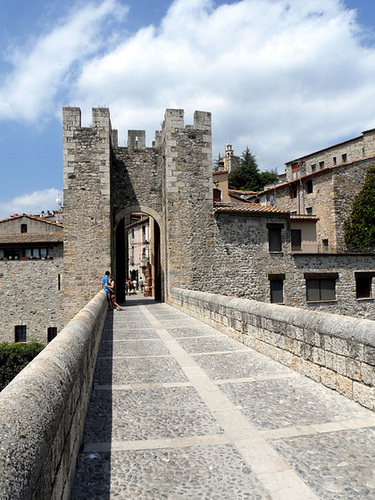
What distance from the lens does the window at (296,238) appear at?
25984 mm

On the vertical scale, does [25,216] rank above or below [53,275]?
above

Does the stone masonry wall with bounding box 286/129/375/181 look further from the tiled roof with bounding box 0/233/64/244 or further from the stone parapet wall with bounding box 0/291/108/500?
the stone parapet wall with bounding box 0/291/108/500

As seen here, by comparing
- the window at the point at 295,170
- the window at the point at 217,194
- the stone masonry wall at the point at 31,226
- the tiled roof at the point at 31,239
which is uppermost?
the window at the point at 295,170

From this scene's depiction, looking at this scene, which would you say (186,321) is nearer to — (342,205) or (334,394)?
(334,394)

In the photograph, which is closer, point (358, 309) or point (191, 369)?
point (191, 369)

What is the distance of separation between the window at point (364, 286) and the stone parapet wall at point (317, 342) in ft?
51.7

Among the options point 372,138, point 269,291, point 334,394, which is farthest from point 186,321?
point 372,138

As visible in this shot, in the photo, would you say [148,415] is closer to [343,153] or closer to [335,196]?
[335,196]

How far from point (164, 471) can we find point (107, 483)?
426mm

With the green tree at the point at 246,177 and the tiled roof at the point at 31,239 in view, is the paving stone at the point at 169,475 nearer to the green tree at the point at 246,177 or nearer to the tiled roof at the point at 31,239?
the tiled roof at the point at 31,239

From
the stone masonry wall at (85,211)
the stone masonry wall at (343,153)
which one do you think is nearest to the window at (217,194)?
the stone masonry wall at (343,153)

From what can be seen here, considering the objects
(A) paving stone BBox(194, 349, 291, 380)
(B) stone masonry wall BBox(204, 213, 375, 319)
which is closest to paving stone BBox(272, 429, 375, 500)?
(A) paving stone BBox(194, 349, 291, 380)

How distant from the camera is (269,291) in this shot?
1978cm

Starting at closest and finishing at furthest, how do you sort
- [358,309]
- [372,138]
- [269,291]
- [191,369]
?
1. [191,369]
2. [269,291]
3. [358,309]
4. [372,138]
